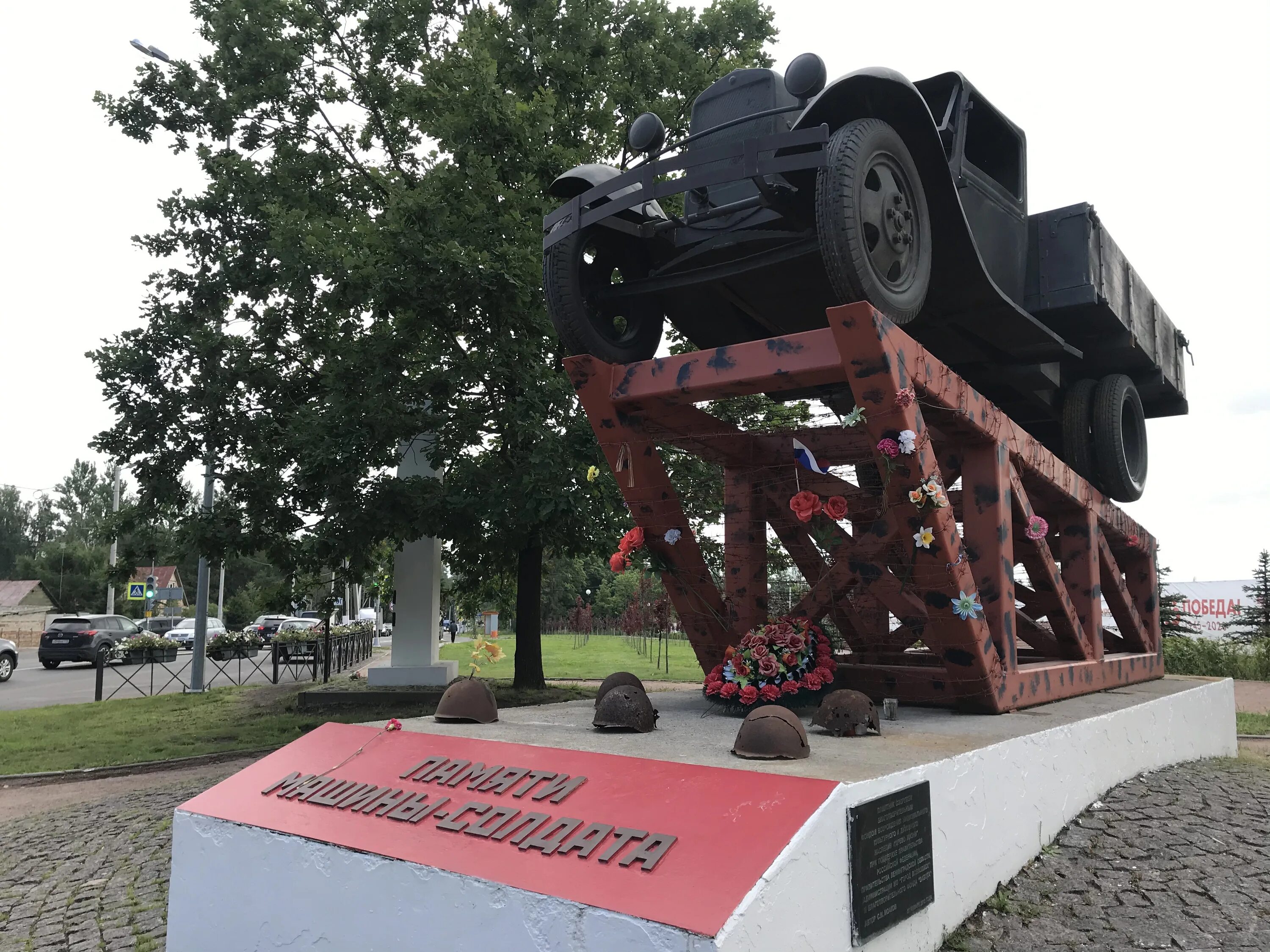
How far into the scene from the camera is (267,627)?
40.8 metres

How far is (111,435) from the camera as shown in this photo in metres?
12.5

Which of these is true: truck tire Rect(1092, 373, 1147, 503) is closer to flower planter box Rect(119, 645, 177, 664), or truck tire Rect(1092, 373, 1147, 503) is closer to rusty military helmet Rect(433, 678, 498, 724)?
rusty military helmet Rect(433, 678, 498, 724)

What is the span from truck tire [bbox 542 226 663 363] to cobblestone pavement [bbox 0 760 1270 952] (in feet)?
13.5

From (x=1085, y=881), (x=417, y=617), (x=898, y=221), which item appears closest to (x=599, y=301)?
(x=898, y=221)

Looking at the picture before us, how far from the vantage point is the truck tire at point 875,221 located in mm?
4695

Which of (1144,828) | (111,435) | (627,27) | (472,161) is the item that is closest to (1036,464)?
(1144,828)

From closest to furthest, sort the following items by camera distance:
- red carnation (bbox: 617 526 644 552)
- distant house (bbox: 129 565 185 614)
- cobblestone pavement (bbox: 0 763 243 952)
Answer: cobblestone pavement (bbox: 0 763 243 952), red carnation (bbox: 617 526 644 552), distant house (bbox: 129 565 185 614)

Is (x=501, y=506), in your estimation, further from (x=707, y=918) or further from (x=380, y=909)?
(x=707, y=918)

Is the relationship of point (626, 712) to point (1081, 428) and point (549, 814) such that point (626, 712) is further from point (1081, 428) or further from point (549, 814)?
point (1081, 428)

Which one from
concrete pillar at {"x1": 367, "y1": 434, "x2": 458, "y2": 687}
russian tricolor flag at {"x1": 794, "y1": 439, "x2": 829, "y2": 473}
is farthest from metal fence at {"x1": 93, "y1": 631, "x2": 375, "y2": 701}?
russian tricolor flag at {"x1": 794, "y1": 439, "x2": 829, "y2": 473}

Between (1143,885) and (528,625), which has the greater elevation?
(528,625)

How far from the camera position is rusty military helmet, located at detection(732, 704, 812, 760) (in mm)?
4074

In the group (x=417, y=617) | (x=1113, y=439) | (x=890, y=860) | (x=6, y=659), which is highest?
(x=1113, y=439)

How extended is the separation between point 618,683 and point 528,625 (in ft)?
30.1
